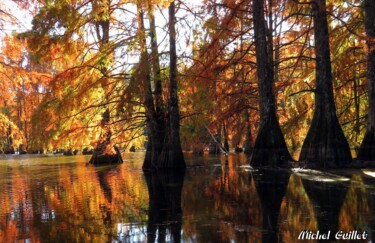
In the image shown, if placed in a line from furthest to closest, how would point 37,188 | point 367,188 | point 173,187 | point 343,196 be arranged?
1. point 37,188
2. point 173,187
3. point 367,188
4. point 343,196

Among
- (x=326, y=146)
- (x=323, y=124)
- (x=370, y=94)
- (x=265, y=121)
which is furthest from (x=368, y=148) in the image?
(x=265, y=121)

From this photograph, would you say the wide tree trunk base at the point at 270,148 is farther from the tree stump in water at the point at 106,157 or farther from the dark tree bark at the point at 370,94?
the tree stump in water at the point at 106,157

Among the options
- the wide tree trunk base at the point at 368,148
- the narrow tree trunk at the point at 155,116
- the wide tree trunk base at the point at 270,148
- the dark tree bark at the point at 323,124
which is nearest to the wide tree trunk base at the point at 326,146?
the dark tree bark at the point at 323,124

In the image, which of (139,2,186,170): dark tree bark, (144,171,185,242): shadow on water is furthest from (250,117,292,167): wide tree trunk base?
(144,171,185,242): shadow on water

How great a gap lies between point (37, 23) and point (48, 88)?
4.64 m

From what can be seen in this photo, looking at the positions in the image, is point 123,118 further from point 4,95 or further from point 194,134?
point 194,134

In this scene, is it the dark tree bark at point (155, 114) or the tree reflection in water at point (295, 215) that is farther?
the dark tree bark at point (155, 114)

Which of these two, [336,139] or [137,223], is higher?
[336,139]

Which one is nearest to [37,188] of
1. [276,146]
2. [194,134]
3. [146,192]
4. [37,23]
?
[146,192]

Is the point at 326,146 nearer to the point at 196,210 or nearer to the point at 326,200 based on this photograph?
the point at 326,200

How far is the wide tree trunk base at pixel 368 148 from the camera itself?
46.4ft

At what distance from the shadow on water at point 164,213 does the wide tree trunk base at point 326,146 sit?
5.11m

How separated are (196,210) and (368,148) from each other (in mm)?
8929

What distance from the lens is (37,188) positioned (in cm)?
1309
